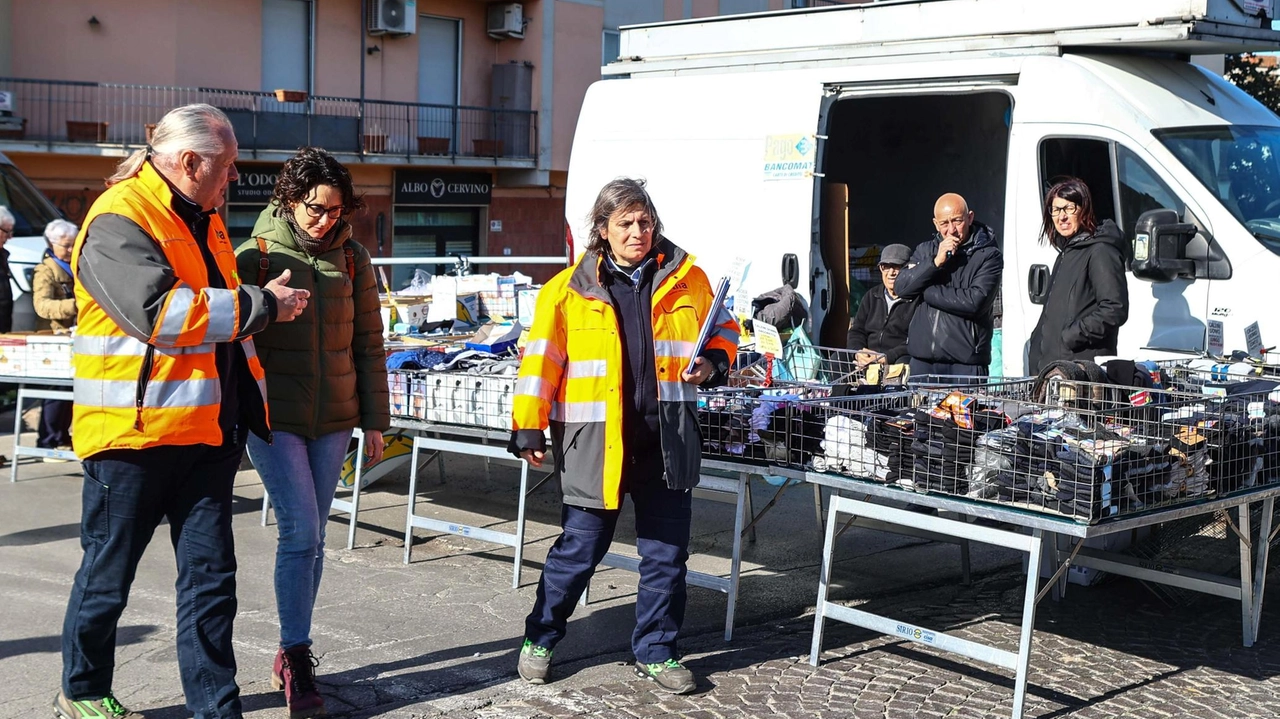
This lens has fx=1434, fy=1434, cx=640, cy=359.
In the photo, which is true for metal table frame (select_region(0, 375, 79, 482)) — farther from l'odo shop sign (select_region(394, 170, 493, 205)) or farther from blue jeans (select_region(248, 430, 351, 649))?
l'odo shop sign (select_region(394, 170, 493, 205))

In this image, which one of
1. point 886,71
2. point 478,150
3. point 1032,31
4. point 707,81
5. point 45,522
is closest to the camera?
point 45,522

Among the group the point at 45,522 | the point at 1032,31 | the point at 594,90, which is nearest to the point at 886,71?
the point at 1032,31

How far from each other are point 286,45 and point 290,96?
3.36 feet

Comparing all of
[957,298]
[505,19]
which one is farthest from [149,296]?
[505,19]

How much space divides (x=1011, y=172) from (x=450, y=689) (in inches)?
185

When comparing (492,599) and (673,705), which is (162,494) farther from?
(492,599)

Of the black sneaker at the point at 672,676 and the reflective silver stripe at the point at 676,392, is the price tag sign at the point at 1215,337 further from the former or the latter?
the black sneaker at the point at 672,676

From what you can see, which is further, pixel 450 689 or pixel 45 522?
pixel 45 522

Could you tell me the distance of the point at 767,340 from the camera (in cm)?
724

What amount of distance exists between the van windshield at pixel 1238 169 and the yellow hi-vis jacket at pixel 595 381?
375cm

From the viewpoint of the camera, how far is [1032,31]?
818 centimetres

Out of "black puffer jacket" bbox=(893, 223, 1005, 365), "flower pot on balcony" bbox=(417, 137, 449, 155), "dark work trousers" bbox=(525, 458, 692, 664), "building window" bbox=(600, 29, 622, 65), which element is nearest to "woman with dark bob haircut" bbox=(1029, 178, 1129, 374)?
"black puffer jacket" bbox=(893, 223, 1005, 365)

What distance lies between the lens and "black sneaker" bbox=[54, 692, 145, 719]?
14.5 ft

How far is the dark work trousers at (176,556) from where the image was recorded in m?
4.20
